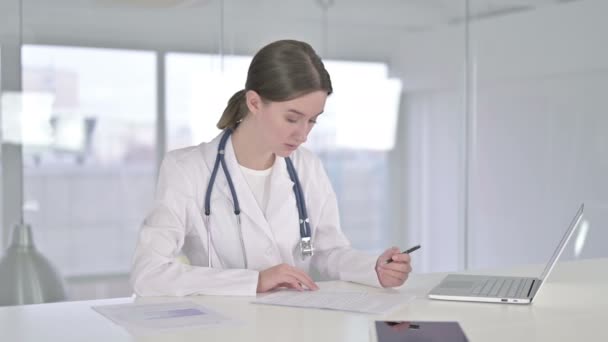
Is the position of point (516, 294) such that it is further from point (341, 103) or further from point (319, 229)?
point (341, 103)

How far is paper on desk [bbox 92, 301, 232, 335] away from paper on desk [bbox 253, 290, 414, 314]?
182 mm

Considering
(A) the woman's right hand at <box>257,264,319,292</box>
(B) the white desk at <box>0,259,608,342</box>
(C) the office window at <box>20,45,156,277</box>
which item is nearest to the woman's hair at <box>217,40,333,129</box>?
(A) the woman's right hand at <box>257,264,319,292</box>

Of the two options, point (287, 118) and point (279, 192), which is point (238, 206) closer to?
point (279, 192)

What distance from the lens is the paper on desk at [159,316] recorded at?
1.66 m

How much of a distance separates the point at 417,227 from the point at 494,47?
104 cm

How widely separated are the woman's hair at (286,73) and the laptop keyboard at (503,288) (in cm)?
69

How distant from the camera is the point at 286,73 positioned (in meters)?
2.27

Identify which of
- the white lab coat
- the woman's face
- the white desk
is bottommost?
the white desk

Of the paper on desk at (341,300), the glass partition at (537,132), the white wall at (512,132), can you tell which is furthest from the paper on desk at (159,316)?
the glass partition at (537,132)

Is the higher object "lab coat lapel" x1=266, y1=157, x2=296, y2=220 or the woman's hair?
the woman's hair

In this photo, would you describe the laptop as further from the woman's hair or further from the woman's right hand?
the woman's hair

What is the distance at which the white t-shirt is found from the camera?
8.14ft

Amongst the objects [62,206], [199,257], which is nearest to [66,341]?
[199,257]

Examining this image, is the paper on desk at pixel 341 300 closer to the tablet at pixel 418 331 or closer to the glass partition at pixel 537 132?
the tablet at pixel 418 331
